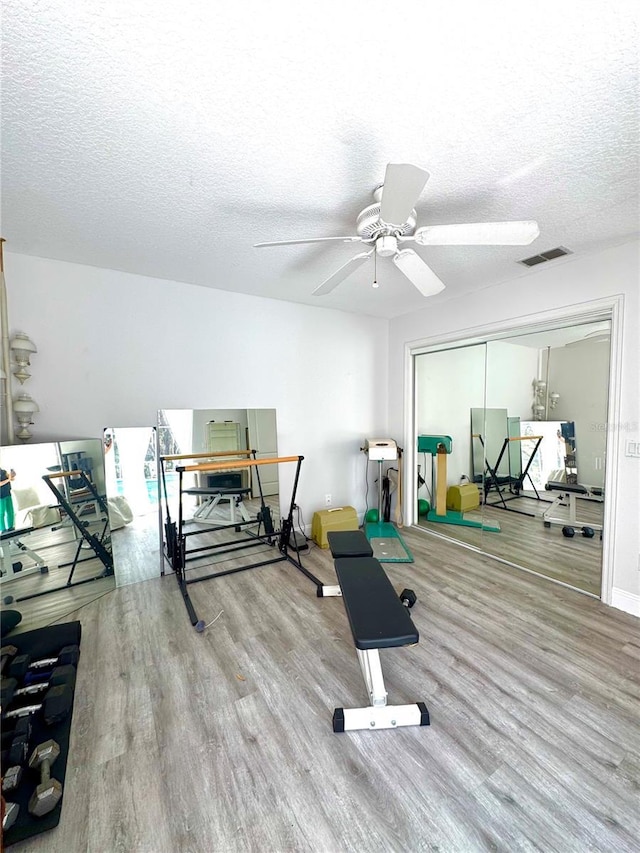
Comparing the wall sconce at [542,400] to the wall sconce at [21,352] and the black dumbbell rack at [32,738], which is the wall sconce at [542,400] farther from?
the wall sconce at [21,352]

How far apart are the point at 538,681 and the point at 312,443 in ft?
8.93

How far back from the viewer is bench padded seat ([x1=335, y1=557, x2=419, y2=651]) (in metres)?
1.40

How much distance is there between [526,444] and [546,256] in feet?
5.64

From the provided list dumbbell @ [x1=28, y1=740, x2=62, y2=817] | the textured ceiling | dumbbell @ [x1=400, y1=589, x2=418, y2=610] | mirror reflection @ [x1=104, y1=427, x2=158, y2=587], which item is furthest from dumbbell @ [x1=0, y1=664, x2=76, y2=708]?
the textured ceiling

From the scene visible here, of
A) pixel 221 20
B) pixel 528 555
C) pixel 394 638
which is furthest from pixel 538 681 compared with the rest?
pixel 221 20

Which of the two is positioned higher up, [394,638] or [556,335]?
[556,335]

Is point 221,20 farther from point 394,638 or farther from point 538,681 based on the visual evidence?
point 538,681

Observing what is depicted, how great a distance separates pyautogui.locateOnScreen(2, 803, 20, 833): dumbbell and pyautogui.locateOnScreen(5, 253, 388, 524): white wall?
83.9 inches

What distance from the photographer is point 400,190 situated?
1.16 meters

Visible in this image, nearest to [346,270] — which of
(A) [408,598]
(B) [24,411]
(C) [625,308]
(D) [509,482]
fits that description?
(C) [625,308]

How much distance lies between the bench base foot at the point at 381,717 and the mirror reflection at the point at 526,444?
202 cm

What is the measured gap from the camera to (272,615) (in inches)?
90.7

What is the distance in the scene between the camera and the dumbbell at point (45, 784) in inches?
45.4

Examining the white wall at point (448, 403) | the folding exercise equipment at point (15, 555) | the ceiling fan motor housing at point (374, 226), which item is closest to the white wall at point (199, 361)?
the white wall at point (448, 403)
